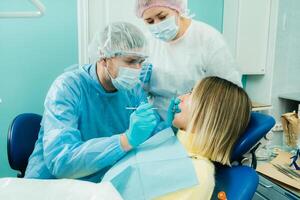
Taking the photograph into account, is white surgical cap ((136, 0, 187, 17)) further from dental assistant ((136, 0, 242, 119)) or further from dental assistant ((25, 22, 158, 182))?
dental assistant ((25, 22, 158, 182))

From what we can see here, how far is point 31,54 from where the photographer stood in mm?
2041

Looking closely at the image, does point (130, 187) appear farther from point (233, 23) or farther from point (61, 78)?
point (233, 23)

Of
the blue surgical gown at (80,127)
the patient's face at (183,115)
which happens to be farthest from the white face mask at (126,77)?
the patient's face at (183,115)

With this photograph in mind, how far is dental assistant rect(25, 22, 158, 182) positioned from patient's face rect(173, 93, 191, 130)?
120 millimetres

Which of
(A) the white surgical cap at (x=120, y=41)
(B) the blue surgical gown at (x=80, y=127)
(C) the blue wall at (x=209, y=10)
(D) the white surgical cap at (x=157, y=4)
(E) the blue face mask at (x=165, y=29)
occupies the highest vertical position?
(C) the blue wall at (x=209, y=10)

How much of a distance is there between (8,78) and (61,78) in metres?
0.94

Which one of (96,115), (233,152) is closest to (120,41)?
(96,115)

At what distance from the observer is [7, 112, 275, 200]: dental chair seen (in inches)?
40.3

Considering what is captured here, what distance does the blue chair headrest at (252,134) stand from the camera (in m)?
1.12

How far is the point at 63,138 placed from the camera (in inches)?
42.5

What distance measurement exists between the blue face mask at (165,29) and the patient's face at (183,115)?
42cm

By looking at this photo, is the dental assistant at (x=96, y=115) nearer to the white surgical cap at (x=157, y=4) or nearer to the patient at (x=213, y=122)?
the patient at (x=213, y=122)

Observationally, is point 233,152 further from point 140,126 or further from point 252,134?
point 140,126

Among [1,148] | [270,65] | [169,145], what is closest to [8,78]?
[1,148]
